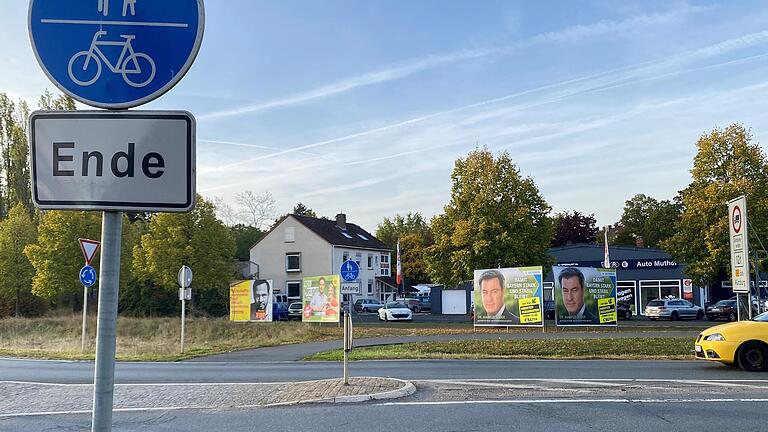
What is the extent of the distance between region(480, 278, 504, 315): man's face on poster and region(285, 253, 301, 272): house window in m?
35.3

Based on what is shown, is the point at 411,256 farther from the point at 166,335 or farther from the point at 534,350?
the point at 534,350

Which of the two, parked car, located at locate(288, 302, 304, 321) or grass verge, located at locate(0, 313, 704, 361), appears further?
parked car, located at locate(288, 302, 304, 321)

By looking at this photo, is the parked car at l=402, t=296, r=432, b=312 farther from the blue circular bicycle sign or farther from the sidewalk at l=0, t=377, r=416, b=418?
the blue circular bicycle sign

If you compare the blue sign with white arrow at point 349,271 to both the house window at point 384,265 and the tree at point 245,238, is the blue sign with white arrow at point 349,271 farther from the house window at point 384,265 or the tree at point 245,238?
the tree at point 245,238

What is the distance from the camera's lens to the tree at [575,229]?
75875mm

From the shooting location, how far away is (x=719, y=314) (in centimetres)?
4550

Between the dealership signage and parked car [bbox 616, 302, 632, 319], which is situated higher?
the dealership signage

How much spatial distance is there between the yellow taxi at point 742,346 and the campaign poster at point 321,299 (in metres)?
23.4

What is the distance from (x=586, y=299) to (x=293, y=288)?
38.4 meters

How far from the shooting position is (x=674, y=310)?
4616 centimetres

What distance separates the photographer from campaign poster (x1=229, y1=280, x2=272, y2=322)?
40.1 meters

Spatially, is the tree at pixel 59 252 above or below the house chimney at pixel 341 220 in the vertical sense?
below

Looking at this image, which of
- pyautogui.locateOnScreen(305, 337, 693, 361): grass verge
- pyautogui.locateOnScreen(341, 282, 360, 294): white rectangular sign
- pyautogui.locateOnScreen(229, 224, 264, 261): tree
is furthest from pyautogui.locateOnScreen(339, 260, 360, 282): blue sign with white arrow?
pyautogui.locateOnScreen(229, 224, 264, 261): tree

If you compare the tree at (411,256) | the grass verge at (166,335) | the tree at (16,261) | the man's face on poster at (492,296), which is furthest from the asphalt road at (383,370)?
the tree at (411,256)
